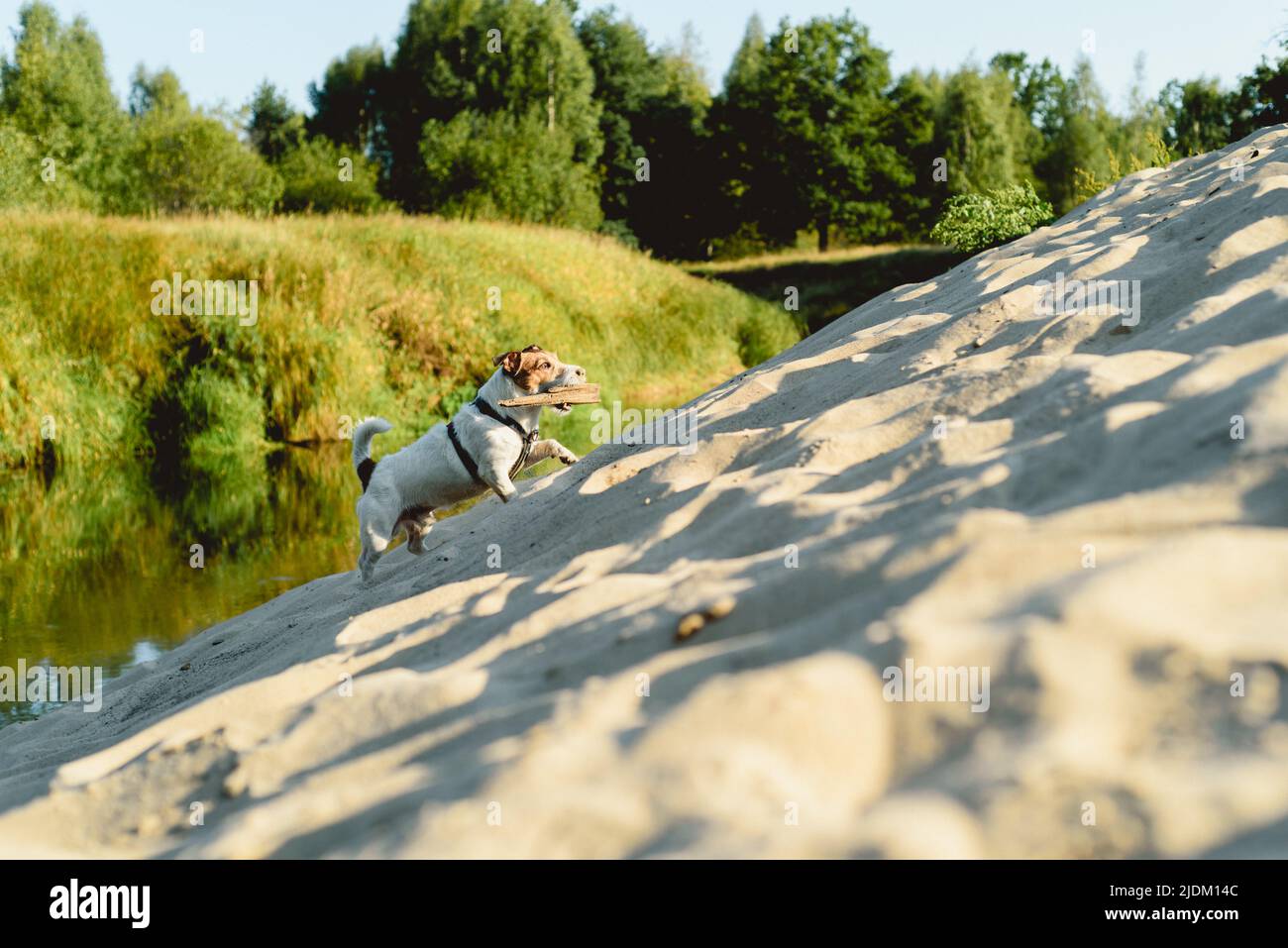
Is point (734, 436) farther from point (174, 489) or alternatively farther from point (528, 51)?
point (528, 51)

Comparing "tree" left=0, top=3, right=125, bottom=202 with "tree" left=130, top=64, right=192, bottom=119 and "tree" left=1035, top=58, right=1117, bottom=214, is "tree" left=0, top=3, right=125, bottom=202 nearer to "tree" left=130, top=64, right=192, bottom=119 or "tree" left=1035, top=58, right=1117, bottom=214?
"tree" left=130, top=64, right=192, bottom=119

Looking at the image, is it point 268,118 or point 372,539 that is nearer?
point 372,539

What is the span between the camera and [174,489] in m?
12.9

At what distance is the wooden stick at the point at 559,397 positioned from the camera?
19.6ft

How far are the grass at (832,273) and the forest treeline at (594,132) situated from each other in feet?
9.11

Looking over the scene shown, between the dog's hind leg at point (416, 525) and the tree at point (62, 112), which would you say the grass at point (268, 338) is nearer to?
the dog's hind leg at point (416, 525)

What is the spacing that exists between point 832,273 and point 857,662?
36.8 metres

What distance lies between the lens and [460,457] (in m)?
6.10

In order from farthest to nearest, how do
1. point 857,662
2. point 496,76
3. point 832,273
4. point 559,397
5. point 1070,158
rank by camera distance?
point 496,76 → point 1070,158 → point 832,273 → point 559,397 → point 857,662

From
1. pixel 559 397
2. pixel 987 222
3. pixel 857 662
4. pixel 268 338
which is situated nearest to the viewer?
pixel 857 662

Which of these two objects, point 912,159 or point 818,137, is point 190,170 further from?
point 912,159

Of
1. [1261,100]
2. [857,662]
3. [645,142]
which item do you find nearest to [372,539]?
[857,662]
